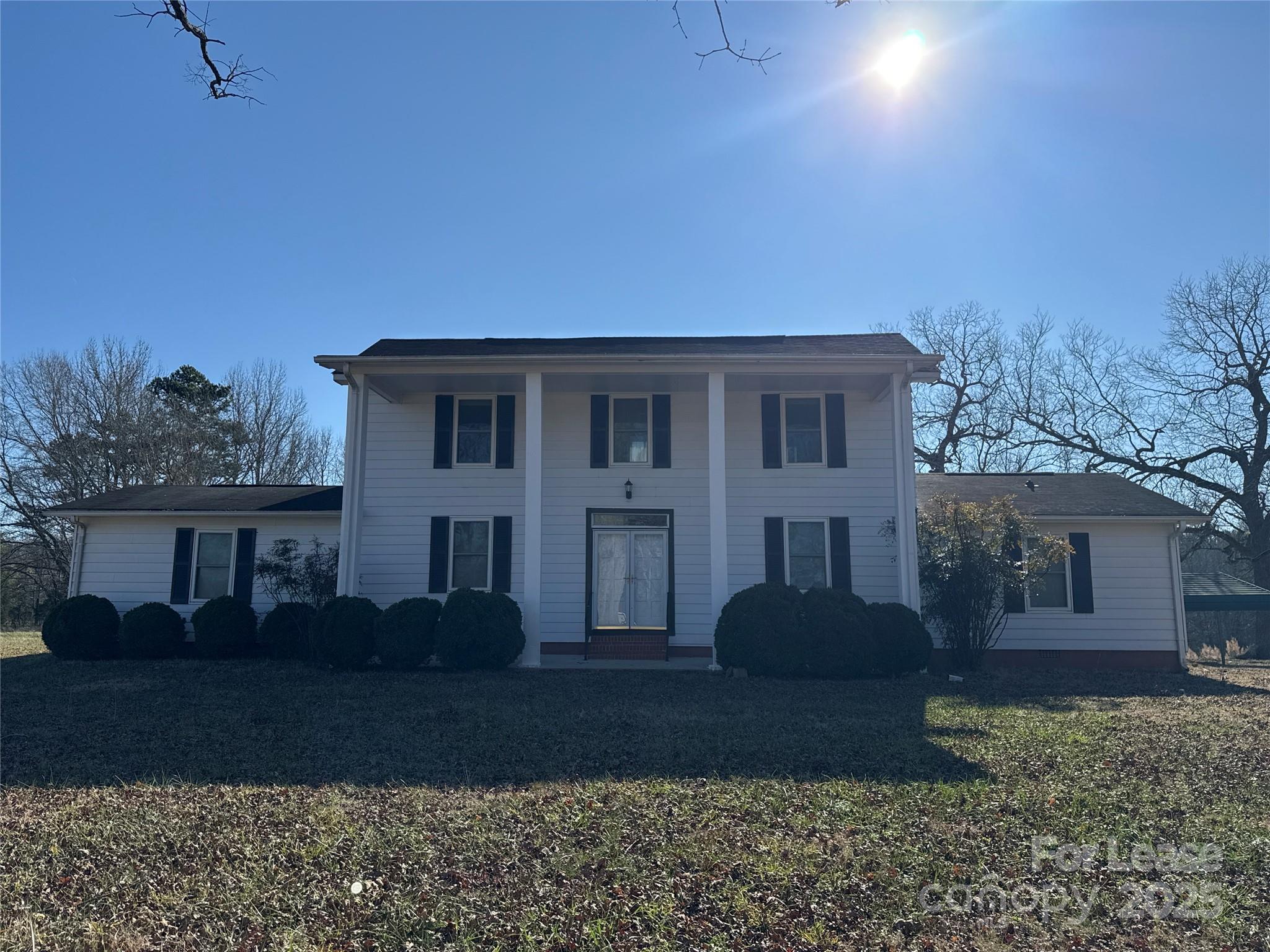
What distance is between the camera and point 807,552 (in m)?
14.2

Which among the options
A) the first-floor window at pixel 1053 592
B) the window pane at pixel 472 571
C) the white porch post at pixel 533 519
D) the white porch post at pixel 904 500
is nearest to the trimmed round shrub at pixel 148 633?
the window pane at pixel 472 571

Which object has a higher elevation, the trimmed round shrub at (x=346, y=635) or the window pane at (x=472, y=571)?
the window pane at (x=472, y=571)

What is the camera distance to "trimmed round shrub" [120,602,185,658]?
1412 centimetres

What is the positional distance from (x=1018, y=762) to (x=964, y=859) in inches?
99.6

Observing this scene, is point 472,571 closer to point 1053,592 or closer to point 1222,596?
point 1053,592

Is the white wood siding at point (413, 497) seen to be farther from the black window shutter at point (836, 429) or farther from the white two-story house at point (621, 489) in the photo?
the black window shutter at point (836, 429)

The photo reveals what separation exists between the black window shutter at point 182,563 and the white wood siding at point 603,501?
683 centimetres

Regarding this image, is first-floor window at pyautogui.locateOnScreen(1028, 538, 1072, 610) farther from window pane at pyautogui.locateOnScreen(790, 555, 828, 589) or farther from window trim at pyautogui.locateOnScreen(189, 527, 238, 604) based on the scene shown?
window trim at pyautogui.locateOnScreen(189, 527, 238, 604)

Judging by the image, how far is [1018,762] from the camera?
6.50 meters

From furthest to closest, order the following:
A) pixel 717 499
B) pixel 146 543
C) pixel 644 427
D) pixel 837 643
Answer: pixel 146 543, pixel 644 427, pixel 717 499, pixel 837 643

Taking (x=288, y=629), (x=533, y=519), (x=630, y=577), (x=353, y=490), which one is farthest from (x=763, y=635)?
(x=288, y=629)

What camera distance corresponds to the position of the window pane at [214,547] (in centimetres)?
1557

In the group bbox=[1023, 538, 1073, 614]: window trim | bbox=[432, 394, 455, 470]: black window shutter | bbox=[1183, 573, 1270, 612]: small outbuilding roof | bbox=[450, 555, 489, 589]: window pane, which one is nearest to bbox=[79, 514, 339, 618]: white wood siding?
bbox=[432, 394, 455, 470]: black window shutter

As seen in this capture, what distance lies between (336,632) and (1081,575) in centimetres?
1237
